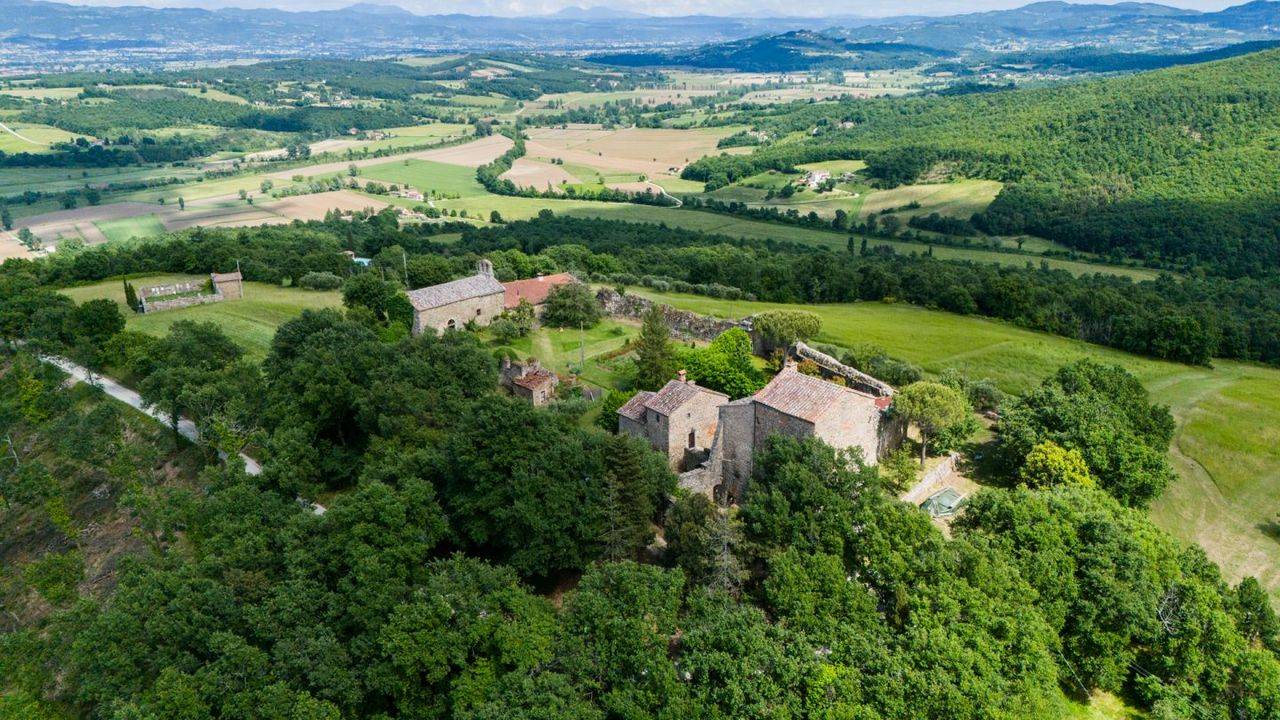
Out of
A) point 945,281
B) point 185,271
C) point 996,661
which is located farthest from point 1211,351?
point 185,271

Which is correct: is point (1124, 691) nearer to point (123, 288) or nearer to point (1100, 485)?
point (1100, 485)

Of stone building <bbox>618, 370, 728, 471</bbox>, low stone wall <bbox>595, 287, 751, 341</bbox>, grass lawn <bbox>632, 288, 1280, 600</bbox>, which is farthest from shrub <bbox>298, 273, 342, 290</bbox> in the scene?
stone building <bbox>618, 370, 728, 471</bbox>

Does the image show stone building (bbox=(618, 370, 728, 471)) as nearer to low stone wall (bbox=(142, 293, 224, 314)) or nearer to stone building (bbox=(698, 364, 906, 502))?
stone building (bbox=(698, 364, 906, 502))

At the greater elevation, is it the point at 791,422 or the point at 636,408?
the point at 791,422

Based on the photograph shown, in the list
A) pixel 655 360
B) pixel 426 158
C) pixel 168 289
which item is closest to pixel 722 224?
pixel 168 289

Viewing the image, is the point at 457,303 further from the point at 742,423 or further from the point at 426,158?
the point at 426,158

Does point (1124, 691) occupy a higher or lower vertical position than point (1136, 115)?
lower

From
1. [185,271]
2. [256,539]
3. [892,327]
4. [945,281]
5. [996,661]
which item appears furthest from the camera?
[185,271]
